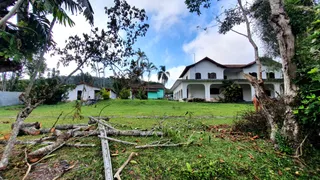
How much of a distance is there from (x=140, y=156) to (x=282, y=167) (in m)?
2.57

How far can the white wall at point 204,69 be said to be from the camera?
25172 millimetres

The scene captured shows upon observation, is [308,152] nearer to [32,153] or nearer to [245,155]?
[245,155]

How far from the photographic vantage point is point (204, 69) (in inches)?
995

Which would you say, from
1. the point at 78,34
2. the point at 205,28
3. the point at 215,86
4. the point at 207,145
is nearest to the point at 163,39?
the point at 205,28

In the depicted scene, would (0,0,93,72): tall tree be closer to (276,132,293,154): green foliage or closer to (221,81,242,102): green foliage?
(276,132,293,154): green foliage

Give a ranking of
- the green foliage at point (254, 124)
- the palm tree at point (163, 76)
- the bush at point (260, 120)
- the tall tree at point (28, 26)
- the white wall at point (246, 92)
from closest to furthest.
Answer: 1. the bush at point (260, 120)
2. the green foliage at point (254, 124)
3. the tall tree at point (28, 26)
4. the white wall at point (246, 92)
5. the palm tree at point (163, 76)

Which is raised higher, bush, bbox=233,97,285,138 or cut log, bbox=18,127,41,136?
bush, bbox=233,97,285,138

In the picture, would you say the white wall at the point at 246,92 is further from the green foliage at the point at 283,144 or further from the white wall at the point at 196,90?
the green foliage at the point at 283,144

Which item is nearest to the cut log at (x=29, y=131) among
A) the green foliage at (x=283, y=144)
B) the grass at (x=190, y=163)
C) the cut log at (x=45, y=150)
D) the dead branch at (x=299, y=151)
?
the grass at (x=190, y=163)

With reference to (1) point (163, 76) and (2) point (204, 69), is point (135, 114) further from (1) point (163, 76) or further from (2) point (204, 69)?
(1) point (163, 76)

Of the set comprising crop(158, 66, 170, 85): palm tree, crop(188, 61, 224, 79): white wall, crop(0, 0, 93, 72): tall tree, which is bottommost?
crop(0, 0, 93, 72): tall tree

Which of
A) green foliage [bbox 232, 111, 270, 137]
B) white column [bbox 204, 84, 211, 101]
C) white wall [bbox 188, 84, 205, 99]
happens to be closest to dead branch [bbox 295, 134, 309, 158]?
green foliage [bbox 232, 111, 270, 137]

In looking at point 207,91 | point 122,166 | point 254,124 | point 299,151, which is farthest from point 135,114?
point 207,91

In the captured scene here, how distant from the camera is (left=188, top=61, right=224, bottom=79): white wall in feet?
82.6
